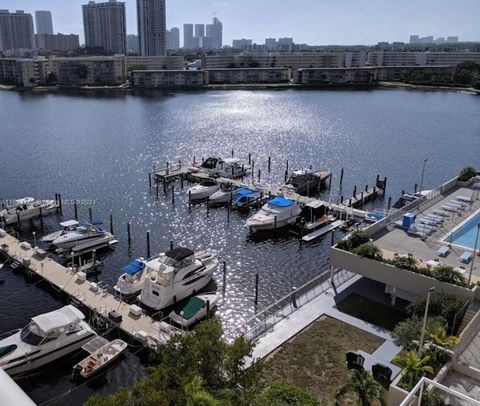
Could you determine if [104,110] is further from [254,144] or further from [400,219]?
[400,219]

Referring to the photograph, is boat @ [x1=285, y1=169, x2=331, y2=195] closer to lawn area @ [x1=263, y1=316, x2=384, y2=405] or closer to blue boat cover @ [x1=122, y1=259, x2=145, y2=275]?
blue boat cover @ [x1=122, y1=259, x2=145, y2=275]

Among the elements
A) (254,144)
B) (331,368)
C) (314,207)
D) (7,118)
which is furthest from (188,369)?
(7,118)

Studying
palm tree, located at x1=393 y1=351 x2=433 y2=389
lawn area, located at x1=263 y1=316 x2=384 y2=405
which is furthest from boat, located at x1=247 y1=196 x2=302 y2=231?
palm tree, located at x1=393 y1=351 x2=433 y2=389

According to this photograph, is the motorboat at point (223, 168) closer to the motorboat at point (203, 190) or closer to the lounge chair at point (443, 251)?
the motorboat at point (203, 190)

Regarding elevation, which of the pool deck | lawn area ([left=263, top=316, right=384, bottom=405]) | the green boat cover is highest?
the pool deck

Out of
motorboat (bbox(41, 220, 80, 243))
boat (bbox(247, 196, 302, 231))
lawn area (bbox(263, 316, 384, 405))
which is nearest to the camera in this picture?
lawn area (bbox(263, 316, 384, 405))

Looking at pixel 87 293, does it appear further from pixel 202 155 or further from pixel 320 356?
pixel 202 155

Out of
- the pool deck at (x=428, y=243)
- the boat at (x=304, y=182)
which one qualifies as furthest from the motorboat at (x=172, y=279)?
the boat at (x=304, y=182)

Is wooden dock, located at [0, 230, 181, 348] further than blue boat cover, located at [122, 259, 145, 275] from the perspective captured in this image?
No
